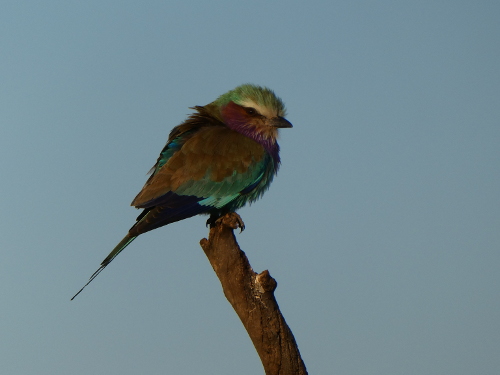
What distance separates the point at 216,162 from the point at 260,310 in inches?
50.4

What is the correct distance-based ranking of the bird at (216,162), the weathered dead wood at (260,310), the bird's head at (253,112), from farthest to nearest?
1. the bird's head at (253,112)
2. the bird at (216,162)
3. the weathered dead wood at (260,310)

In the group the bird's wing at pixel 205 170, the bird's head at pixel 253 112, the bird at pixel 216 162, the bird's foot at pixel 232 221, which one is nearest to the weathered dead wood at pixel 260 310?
the bird's foot at pixel 232 221

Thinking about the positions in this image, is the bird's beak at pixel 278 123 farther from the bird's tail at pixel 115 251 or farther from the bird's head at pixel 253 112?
the bird's tail at pixel 115 251

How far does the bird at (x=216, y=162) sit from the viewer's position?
489 cm

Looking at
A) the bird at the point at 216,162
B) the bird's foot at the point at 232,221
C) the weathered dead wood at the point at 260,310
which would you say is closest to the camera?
the weathered dead wood at the point at 260,310

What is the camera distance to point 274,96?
5.60m

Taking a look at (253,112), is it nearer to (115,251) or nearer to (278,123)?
(278,123)

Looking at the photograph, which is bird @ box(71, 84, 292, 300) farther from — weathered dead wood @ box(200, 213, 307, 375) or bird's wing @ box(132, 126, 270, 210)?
weathered dead wood @ box(200, 213, 307, 375)

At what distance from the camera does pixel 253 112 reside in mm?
5480

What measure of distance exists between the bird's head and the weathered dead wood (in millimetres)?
1238

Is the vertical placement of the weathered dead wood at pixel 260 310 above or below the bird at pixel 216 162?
below

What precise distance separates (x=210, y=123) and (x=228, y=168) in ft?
1.87

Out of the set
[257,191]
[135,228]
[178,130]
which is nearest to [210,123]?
[178,130]

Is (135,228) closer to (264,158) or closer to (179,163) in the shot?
(179,163)
